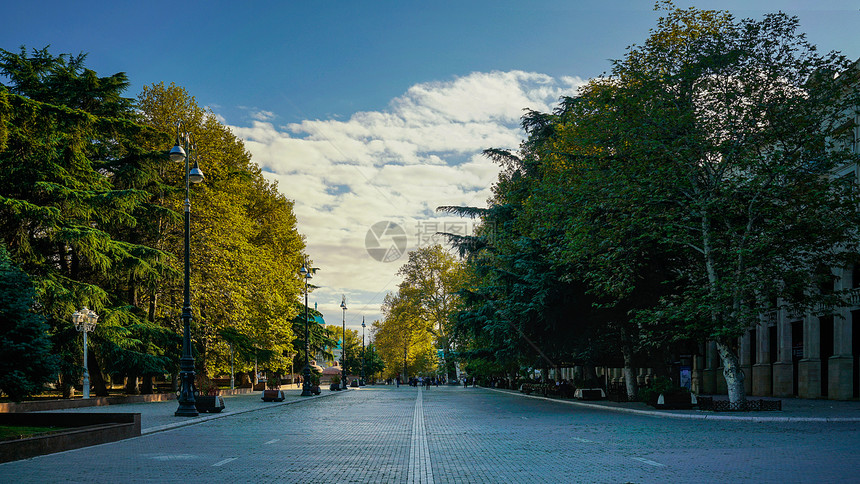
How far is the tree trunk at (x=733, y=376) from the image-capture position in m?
26.4

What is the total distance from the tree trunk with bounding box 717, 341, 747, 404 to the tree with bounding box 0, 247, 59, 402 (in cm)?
2252

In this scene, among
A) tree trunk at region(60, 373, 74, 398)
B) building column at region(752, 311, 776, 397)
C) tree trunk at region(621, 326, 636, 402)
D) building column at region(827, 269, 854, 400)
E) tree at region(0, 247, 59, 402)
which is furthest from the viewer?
building column at region(752, 311, 776, 397)

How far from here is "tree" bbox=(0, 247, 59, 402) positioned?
2367cm

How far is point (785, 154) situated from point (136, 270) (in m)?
26.3

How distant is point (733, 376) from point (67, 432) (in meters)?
21.2

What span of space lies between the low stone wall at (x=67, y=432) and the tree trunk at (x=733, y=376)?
19.2 m

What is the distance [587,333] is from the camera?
35875mm

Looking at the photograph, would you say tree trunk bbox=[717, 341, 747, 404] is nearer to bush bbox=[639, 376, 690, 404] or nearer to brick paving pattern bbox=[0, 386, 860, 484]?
bush bbox=[639, 376, 690, 404]

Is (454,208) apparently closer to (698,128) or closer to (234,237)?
(234,237)

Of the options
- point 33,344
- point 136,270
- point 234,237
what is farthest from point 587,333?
point 33,344

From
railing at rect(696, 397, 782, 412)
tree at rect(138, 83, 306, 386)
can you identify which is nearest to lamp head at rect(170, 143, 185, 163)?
tree at rect(138, 83, 306, 386)

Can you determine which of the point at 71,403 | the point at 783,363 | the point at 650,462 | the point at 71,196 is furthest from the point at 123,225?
the point at 783,363

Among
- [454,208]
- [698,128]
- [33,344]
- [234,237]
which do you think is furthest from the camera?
[454,208]

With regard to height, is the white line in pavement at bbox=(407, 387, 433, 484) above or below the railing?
above
